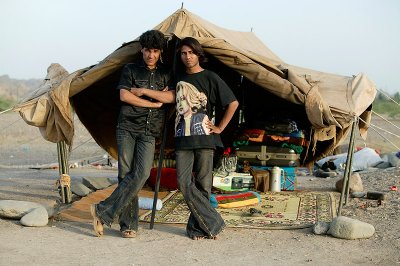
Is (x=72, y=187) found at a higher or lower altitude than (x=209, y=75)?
lower

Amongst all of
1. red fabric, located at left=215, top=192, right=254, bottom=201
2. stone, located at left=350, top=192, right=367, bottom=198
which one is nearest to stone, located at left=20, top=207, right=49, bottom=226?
red fabric, located at left=215, top=192, right=254, bottom=201

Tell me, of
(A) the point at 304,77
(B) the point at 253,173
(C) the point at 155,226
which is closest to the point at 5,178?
(B) the point at 253,173

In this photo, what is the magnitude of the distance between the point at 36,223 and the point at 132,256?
5.30 feet

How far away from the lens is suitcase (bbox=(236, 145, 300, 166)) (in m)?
9.41

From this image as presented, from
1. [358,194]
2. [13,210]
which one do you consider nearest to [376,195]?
[358,194]

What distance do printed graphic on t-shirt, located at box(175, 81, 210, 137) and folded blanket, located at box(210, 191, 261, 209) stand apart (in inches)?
74.4

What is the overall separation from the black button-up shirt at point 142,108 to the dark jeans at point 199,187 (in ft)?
1.14

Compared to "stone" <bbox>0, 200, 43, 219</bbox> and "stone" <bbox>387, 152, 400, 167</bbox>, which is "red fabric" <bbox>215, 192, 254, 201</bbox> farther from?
"stone" <bbox>387, 152, 400, 167</bbox>

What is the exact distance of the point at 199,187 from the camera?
6.28 metres

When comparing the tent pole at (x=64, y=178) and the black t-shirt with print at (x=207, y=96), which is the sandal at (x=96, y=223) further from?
the tent pole at (x=64, y=178)

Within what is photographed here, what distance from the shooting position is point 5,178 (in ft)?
37.8

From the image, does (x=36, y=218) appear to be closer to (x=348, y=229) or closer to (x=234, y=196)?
(x=234, y=196)

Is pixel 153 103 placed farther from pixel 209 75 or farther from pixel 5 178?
pixel 5 178

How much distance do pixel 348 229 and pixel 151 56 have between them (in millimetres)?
2364
